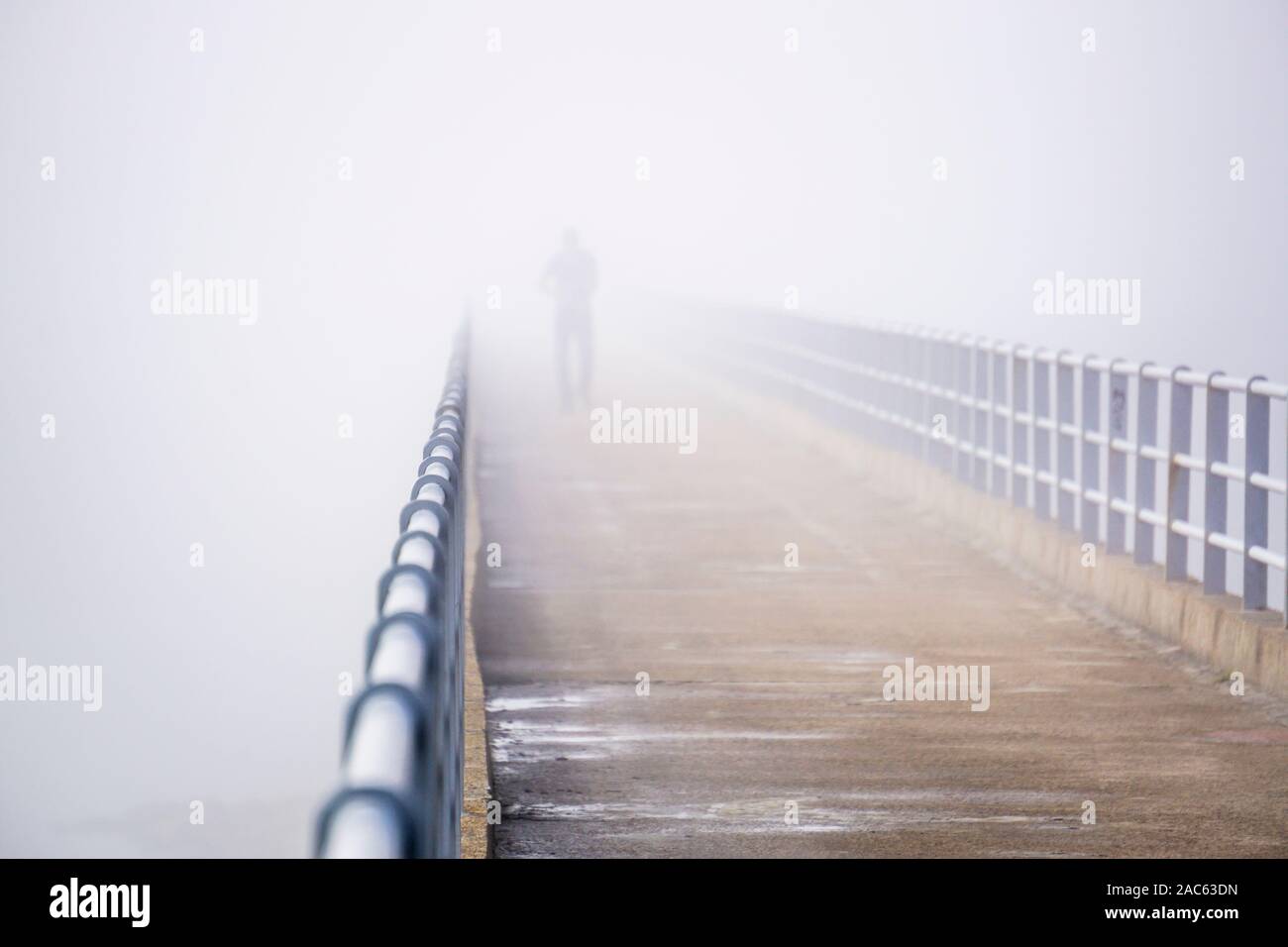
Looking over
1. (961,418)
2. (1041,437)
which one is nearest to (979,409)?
(961,418)

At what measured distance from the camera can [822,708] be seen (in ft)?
35.0

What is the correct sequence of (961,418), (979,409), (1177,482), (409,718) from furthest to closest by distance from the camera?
1. (961,418)
2. (979,409)
3. (1177,482)
4. (409,718)

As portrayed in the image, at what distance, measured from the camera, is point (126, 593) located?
117062mm

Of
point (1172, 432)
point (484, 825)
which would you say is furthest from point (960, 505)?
point (484, 825)

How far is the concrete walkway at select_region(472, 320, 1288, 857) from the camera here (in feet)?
27.1

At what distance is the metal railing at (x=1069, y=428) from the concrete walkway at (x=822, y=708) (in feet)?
1.93

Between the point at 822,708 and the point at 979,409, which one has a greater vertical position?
the point at 979,409

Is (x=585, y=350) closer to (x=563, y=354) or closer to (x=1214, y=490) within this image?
(x=563, y=354)

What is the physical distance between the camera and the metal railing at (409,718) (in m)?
3.43

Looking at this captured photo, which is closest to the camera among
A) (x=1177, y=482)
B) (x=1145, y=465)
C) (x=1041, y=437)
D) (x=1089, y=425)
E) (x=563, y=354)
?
(x=1177, y=482)

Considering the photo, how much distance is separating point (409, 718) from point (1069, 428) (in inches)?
454
